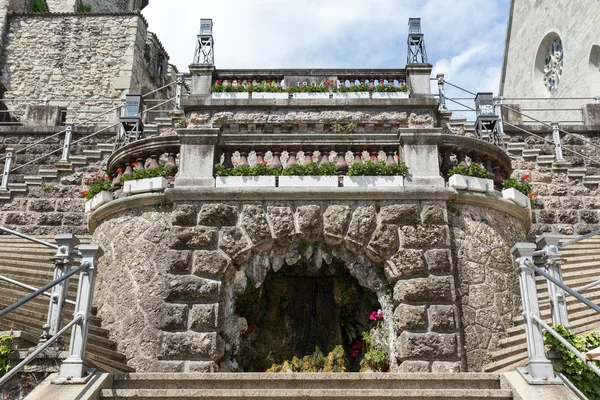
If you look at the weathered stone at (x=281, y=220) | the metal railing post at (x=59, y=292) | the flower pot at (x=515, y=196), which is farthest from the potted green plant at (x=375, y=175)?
the metal railing post at (x=59, y=292)

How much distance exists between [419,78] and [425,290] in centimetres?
449

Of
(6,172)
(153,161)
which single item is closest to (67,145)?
(6,172)

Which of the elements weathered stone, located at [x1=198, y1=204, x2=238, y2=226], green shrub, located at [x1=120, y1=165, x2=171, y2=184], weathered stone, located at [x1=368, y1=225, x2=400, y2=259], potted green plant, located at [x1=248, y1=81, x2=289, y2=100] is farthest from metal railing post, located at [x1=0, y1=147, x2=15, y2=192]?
weathered stone, located at [x1=368, y1=225, x2=400, y2=259]

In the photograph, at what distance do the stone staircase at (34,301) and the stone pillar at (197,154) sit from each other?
A: 2.35m

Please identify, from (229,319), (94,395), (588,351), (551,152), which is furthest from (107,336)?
(551,152)

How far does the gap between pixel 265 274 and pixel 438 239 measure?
247cm

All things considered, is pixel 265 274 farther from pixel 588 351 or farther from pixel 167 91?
pixel 167 91

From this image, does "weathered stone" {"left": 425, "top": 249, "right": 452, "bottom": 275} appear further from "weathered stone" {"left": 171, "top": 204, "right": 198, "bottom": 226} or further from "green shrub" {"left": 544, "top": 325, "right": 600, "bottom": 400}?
"weathered stone" {"left": 171, "top": 204, "right": 198, "bottom": 226}

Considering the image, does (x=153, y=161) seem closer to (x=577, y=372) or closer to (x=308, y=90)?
(x=308, y=90)

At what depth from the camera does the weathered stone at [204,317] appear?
25.6 ft

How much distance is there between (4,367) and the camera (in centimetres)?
532

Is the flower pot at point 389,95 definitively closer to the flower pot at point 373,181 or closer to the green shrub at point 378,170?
the green shrub at point 378,170

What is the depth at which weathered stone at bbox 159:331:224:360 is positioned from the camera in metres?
7.66

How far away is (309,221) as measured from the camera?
27.4 ft
